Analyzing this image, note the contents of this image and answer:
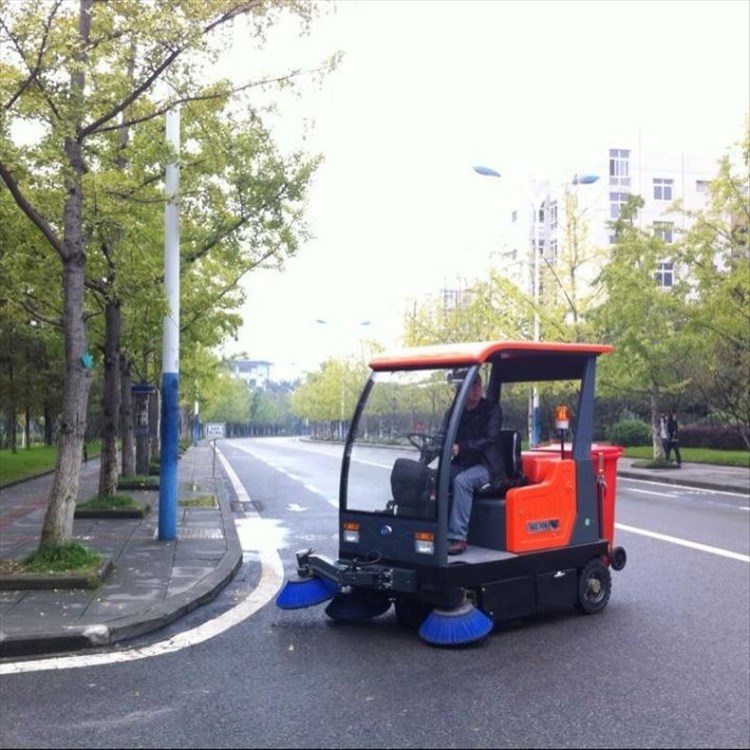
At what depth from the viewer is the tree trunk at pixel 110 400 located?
605 inches

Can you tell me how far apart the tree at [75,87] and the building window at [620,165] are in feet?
202

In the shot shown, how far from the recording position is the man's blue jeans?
712 cm

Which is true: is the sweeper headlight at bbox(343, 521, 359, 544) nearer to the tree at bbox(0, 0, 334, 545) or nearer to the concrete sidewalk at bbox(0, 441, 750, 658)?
the concrete sidewalk at bbox(0, 441, 750, 658)

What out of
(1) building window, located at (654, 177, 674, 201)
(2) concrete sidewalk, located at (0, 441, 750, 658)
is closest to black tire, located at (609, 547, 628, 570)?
(2) concrete sidewalk, located at (0, 441, 750, 658)

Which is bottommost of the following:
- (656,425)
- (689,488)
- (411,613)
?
(689,488)

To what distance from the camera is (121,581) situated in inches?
357

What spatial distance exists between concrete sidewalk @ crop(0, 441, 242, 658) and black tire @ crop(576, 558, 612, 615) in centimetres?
350

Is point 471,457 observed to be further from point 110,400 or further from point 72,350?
point 110,400

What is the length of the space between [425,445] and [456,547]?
0.85 m

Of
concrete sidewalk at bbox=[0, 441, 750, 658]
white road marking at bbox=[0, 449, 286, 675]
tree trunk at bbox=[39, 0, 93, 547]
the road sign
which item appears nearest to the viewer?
white road marking at bbox=[0, 449, 286, 675]

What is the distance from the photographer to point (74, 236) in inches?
388

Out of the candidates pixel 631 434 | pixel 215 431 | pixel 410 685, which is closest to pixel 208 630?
pixel 410 685

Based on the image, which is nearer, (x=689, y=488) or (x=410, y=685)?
(x=410, y=685)

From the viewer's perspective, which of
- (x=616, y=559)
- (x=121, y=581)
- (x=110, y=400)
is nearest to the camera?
(x=616, y=559)
